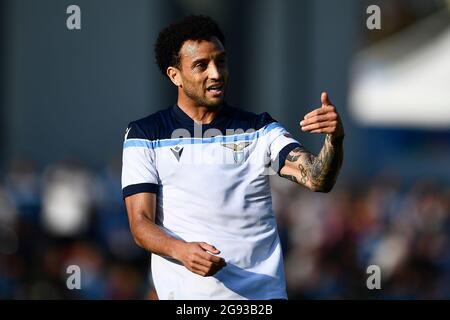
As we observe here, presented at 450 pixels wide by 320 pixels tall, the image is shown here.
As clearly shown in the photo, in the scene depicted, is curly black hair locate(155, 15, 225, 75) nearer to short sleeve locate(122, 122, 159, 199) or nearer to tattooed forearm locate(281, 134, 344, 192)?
short sleeve locate(122, 122, 159, 199)

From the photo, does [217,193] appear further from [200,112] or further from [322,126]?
[322,126]

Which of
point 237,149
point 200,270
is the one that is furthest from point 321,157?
point 200,270

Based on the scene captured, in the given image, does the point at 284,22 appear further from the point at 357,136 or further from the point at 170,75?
the point at 170,75

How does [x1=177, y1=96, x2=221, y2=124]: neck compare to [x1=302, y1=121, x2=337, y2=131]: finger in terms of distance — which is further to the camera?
[x1=177, y1=96, x2=221, y2=124]: neck

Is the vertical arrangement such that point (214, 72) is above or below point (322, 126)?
above

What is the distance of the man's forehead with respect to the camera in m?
7.38

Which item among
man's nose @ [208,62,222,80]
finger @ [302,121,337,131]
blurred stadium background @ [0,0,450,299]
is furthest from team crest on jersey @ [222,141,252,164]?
blurred stadium background @ [0,0,450,299]

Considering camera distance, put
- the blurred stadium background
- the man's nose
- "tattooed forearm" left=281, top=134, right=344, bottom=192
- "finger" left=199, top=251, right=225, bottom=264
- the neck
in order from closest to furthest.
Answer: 1. "finger" left=199, top=251, right=225, bottom=264
2. "tattooed forearm" left=281, top=134, right=344, bottom=192
3. the man's nose
4. the neck
5. the blurred stadium background

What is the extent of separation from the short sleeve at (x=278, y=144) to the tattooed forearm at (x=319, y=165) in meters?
0.03

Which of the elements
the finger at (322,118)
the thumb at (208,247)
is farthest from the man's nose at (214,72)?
the thumb at (208,247)

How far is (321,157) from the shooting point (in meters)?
7.10

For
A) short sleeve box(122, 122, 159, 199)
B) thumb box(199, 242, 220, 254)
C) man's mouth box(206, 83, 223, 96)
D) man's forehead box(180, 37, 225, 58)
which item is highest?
man's forehead box(180, 37, 225, 58)

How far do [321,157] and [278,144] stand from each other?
392mm

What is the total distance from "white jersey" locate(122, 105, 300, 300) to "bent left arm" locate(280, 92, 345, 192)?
9 centimetres
